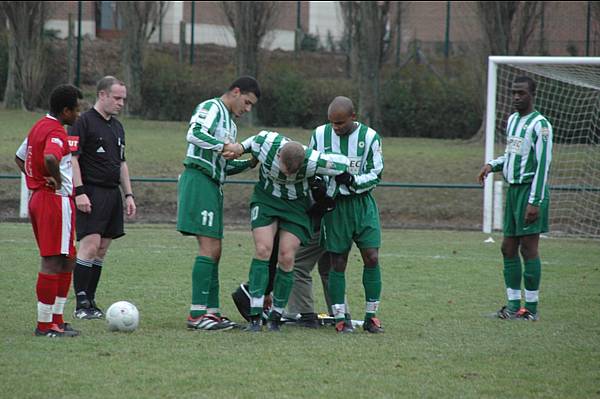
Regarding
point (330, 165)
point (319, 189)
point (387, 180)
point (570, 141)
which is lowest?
point (387, 180)

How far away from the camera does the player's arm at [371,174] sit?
26.1ft

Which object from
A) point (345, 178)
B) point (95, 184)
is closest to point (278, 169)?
point (345, 178)

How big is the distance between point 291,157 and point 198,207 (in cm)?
99

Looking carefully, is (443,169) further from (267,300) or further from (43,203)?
(43,203)

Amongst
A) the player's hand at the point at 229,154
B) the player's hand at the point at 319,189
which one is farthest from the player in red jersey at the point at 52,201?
the player's hand at the point at 319,189

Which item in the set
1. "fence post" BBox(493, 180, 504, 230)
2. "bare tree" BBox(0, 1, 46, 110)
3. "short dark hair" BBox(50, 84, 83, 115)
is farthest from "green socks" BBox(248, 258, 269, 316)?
"bare tree" BBox(0, 1, 46, 110)

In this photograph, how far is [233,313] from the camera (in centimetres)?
908

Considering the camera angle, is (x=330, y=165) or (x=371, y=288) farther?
(x=371, y=288)

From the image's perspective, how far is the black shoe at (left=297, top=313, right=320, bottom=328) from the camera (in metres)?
8.48

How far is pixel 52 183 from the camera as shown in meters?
7.21

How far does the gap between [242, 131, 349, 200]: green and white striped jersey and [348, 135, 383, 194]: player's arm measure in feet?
0.58

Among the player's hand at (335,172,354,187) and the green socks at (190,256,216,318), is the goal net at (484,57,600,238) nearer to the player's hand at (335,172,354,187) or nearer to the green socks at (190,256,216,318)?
the player's hand at (335,172,354,187)

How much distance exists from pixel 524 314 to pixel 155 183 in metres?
13.5

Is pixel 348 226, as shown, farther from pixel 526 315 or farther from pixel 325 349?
pixel 526 315
